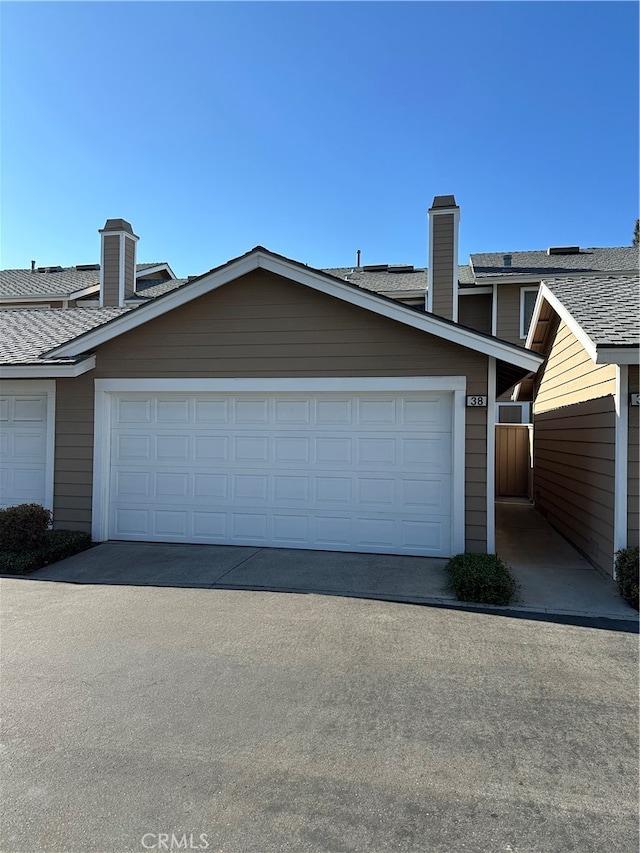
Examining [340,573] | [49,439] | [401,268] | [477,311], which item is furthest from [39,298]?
[340,573]

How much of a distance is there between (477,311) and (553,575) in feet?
37.4

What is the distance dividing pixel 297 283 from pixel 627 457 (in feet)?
15.8

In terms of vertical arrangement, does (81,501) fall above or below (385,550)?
above

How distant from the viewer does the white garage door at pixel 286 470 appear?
747 centimetres

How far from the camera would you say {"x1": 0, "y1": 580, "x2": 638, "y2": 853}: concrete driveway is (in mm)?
2410

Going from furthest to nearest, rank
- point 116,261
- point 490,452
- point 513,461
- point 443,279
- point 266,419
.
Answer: point 513,461 < point 116,261 < point 443,279 < point 266,419 < point 490,452

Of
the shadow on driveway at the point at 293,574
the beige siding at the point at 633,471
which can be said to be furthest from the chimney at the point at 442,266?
the shadow on driveway at the point at 293,574

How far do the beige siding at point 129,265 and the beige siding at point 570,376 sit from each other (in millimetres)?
9984

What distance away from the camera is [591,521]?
754cm

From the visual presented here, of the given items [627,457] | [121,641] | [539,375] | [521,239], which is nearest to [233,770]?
[121,641]

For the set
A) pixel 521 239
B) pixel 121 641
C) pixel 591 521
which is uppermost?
pixel 521 239

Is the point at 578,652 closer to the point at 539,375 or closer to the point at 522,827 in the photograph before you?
the point at 522,827

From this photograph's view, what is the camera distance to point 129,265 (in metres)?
13.4

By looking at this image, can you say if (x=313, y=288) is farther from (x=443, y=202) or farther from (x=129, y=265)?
(x=129, y=265)
